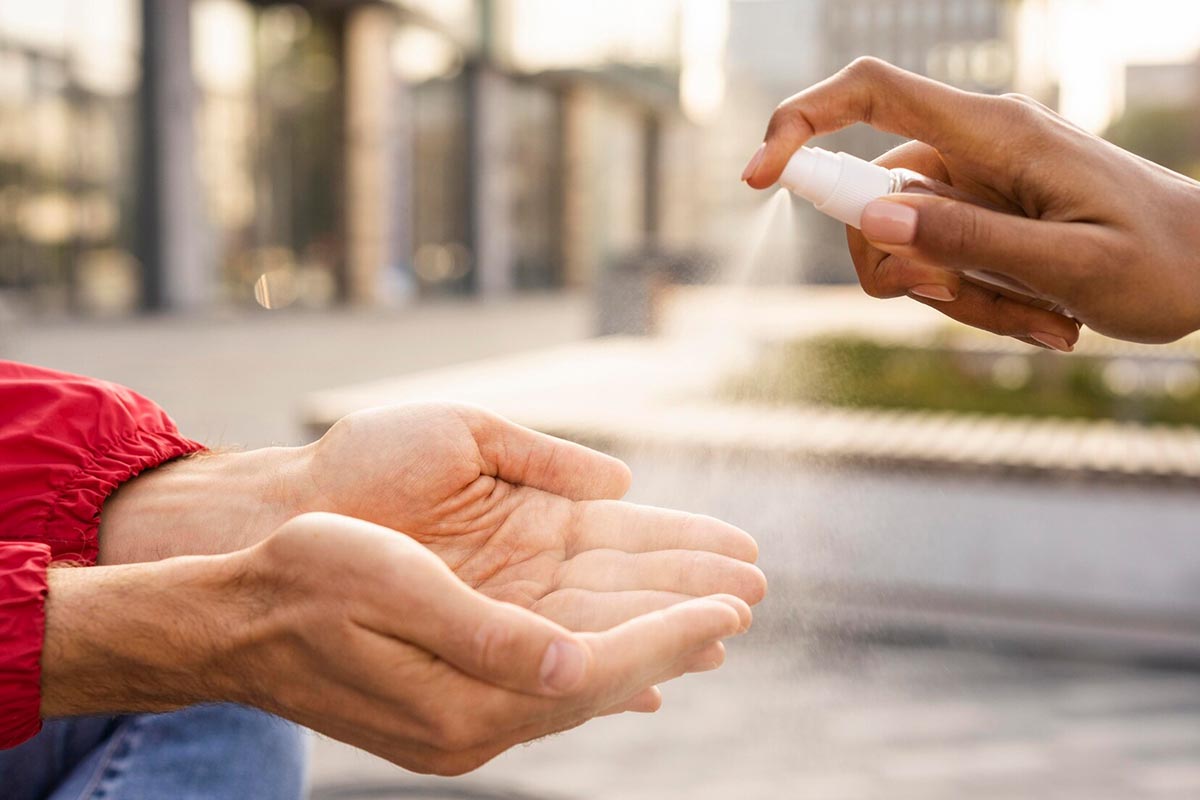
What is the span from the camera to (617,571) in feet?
5.31

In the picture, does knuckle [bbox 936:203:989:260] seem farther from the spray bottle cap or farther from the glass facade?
the glass facade

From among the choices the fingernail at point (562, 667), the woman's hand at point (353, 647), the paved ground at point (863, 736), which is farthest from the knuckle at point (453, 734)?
the paved ground at point (863, 736)

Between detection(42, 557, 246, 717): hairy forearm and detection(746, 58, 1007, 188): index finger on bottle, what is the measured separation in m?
0.82

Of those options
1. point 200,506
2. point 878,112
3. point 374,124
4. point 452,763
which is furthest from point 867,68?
point 374,124

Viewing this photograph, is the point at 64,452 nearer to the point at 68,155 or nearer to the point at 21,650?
the point at 21,650

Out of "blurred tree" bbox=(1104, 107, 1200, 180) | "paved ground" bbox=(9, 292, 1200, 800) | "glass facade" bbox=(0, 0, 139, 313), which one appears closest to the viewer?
"paved ground" bbox=(9, 292, 1200, 800)

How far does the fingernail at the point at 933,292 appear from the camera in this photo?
5.24 feet

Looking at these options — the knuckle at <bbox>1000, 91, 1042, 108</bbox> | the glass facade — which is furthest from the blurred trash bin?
the knuckle at <bbox>1000, 91, 1042, 108</bbox>

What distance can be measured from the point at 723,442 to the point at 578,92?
27829mm

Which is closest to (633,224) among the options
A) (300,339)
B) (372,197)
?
(372,197)

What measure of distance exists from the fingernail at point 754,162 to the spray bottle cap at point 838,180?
0.04m

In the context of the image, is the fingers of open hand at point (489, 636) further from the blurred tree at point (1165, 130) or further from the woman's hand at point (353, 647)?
the blurred tree at point (1165, 130)

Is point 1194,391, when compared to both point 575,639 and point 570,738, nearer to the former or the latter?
point 570,738

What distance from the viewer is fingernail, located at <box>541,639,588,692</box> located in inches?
43.8
